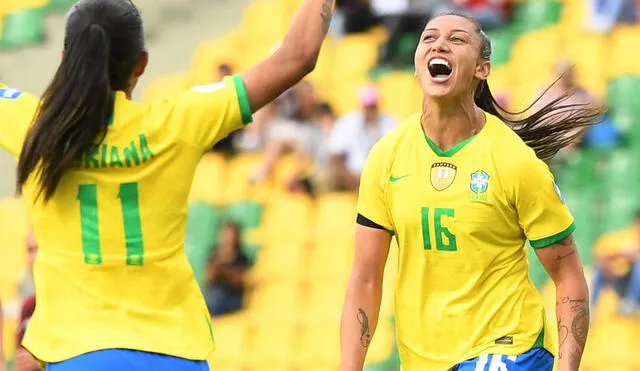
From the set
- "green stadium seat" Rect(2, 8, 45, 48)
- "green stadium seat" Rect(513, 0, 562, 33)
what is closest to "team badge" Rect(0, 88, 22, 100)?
"green stadium seat" Rect(513, 0, 562, 33)

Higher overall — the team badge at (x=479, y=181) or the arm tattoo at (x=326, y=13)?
the arm tattoo at (x=326, y=13)

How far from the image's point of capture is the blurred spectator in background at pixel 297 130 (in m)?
12.6

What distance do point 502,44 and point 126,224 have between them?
905 centimetres

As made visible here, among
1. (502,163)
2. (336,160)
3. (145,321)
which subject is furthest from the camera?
(336,160)

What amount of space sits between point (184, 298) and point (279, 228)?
855 cm

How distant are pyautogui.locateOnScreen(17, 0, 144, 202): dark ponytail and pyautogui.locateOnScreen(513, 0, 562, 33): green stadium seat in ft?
29.8

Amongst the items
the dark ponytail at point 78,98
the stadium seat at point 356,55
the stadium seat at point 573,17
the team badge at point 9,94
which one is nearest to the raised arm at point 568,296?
the dark ponytail at point 78,98

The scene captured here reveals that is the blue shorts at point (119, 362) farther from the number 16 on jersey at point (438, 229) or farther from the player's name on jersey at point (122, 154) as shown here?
the number 16 on jersey at point (438, 229)

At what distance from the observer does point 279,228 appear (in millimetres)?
12516

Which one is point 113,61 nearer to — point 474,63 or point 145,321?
point 145,321

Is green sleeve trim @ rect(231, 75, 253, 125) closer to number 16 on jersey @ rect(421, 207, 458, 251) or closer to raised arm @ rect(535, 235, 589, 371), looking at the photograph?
number 16 on jersey @ rect(421, 207, 458, 251)

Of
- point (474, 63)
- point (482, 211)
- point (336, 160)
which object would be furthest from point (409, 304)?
point (336, 160)

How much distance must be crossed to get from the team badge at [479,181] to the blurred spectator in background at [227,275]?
7441mm

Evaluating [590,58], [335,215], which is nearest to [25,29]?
[335,215]
